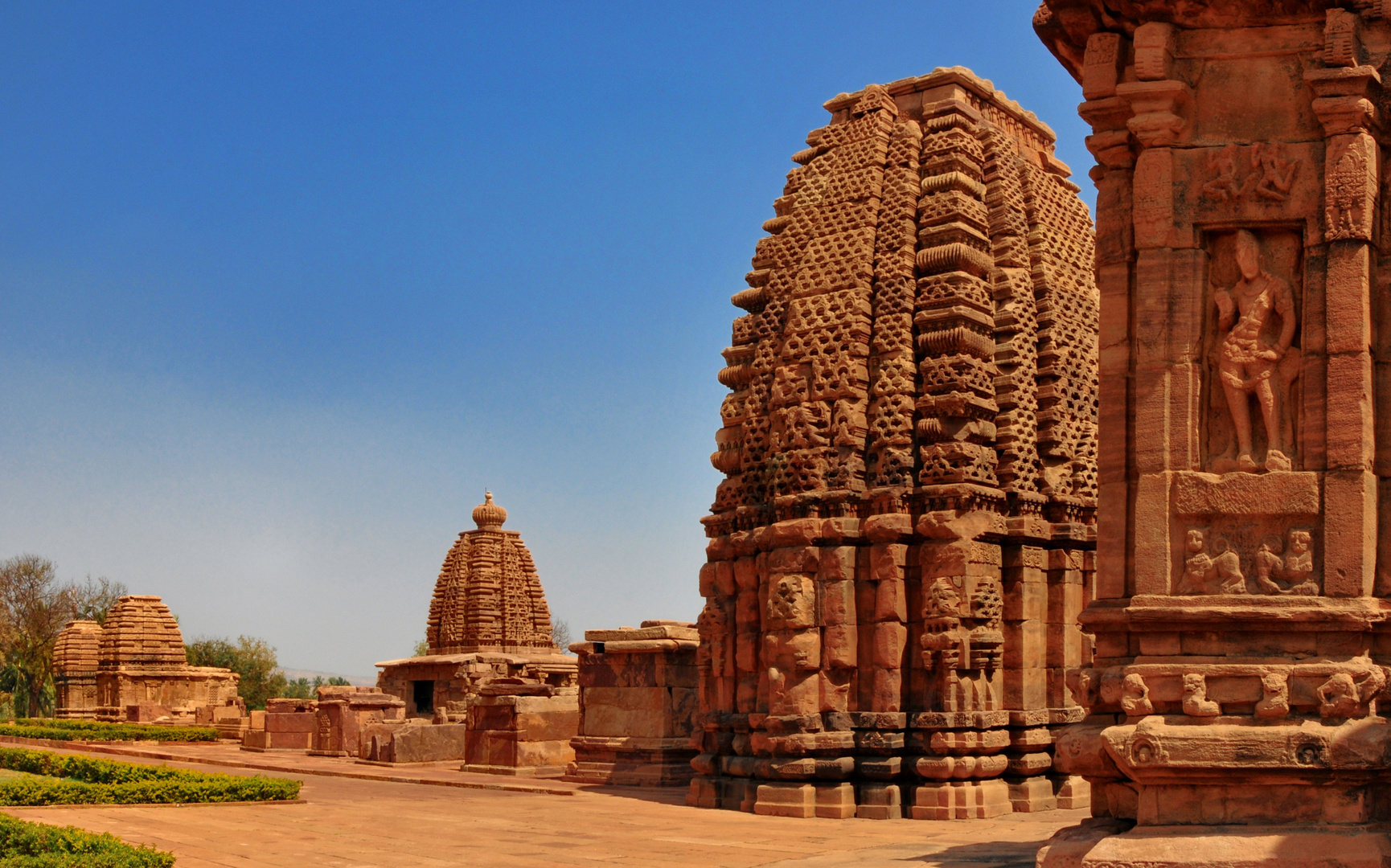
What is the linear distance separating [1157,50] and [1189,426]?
2.23 m

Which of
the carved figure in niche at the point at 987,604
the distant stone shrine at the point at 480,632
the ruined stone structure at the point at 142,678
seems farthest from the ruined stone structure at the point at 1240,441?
the ruined stone structure at the point at 142,678

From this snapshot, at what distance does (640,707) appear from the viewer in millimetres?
18609

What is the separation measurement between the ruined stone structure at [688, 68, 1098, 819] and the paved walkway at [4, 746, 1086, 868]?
0.76 m

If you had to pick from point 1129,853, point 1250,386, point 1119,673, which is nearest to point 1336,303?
point 1250,386

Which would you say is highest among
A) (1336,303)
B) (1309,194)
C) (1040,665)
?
Answer: (1309,194)

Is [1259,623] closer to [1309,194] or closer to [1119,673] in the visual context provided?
[1119,673]

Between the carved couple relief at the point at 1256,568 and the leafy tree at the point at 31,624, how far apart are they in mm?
55045

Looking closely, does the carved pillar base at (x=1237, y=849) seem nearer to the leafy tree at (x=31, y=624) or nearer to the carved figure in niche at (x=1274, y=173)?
the carved figure in niche at (x=1274, y=173)

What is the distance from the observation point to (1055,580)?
51.2 ft

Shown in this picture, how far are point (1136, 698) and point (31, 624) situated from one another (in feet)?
190

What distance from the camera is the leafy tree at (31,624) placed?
182ft

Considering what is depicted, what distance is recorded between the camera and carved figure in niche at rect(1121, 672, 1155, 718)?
7523mm

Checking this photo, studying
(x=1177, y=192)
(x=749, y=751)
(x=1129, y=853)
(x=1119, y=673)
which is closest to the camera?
(x=1129, y=853)

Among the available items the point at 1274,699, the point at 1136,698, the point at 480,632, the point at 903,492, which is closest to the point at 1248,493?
the point at 1274,699
